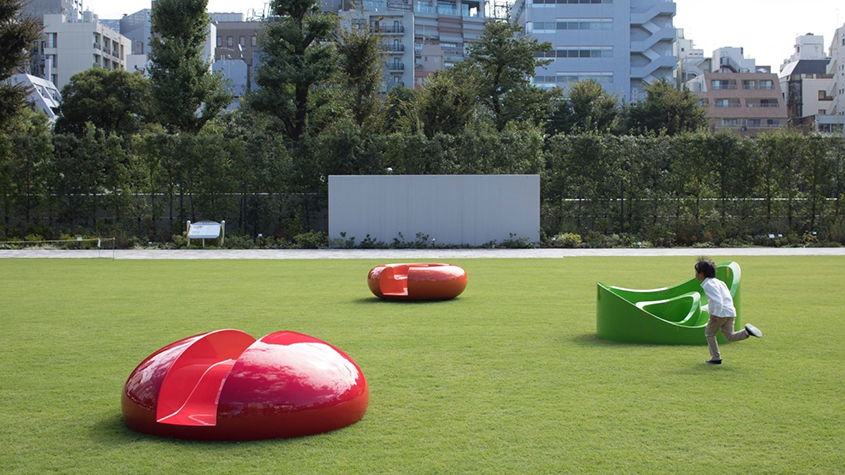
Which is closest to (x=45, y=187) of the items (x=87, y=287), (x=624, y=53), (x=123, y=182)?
(x=123, y=182)

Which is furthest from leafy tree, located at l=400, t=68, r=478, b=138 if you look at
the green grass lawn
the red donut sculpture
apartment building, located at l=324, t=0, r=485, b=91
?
apartment building, located at l=324, t=0, r=485, b=91

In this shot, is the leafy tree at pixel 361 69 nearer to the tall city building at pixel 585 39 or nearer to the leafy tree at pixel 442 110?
the leafy tree at pixel 442 110

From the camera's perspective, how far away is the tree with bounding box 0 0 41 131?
2972 centimetres

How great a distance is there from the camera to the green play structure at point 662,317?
8.67 metres

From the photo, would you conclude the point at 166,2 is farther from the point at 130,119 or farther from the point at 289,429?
the point at 289,429

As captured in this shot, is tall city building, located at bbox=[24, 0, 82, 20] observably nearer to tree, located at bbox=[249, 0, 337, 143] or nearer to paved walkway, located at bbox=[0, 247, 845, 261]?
tree, located at bbox=[249, 0, 337, 143]

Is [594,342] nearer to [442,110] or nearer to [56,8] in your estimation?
[442,110]

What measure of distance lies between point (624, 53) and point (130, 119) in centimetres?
5936

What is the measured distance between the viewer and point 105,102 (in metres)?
53.2

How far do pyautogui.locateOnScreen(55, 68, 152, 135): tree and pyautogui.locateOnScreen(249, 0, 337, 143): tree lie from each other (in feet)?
73.5

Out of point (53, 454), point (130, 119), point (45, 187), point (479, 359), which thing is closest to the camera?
point (53, 454)

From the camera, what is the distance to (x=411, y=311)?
11656mm

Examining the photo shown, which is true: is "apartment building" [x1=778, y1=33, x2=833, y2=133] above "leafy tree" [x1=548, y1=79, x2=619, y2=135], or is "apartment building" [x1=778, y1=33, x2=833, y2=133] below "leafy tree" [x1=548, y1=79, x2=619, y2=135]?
above

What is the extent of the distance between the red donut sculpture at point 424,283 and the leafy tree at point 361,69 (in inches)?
885
